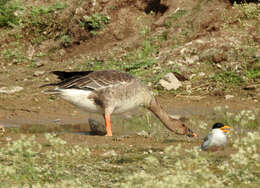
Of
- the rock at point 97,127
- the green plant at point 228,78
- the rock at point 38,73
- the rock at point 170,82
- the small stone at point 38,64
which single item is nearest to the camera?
the rock at point 97,127

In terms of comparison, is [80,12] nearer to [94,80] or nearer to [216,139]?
[94,80]

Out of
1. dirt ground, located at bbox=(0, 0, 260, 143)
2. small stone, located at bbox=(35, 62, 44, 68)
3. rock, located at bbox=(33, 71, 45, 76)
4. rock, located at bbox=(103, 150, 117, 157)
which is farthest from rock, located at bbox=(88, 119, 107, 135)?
small stone, located at bbox=(35, 62, 44, 68)

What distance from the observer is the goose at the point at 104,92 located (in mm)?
9422

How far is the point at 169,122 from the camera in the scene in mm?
9922

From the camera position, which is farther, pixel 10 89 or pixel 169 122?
pixel 10 89

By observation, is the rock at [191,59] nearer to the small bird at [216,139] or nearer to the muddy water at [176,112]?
the muddy water at [176,112]

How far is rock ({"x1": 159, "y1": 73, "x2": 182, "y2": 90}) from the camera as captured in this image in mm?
13305

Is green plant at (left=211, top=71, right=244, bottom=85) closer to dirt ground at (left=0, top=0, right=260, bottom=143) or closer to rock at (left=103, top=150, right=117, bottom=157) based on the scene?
dirt ground at (left=0, top=0, right=260, bottom=143)

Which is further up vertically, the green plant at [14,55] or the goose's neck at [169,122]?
the green plant at [14,55]

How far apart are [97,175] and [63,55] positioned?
39.9 ft

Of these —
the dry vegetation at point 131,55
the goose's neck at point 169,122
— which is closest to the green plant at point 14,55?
the dry vegetation at point 131,55

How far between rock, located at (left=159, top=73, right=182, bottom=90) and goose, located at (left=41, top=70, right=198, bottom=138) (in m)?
3.60

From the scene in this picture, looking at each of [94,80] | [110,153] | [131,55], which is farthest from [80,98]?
[131,55]

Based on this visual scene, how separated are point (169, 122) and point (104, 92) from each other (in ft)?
4.70
